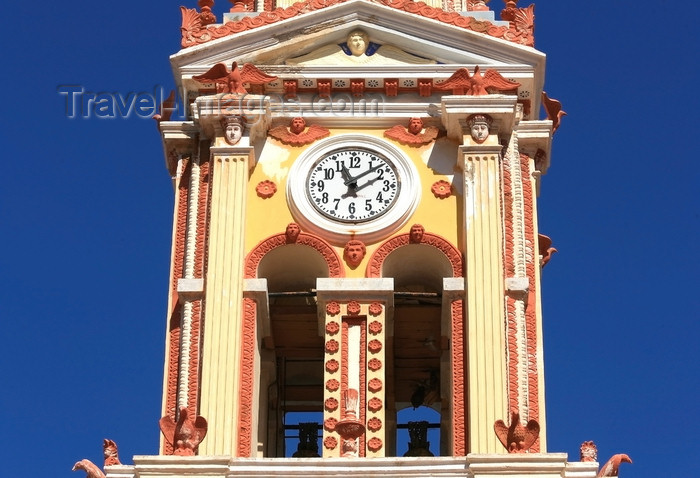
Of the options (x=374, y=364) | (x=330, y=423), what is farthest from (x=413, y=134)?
(x=330, y=423)

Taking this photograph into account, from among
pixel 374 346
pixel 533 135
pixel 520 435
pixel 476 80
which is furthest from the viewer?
pixel 533 135

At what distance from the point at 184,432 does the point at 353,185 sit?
15.6 feet

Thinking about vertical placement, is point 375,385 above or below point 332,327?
below

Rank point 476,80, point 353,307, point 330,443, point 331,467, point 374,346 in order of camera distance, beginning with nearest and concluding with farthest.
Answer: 1. point 331,467
2. point 330,443
3. point 374,346
4. point 353,307
5. point 476,80

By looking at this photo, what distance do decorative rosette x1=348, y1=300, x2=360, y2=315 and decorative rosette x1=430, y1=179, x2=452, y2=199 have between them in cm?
197

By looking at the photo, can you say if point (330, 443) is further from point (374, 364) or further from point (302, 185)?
point (302, 185)

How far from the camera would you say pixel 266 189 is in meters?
35.6

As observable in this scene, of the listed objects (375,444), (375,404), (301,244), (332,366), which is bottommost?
(375,444)

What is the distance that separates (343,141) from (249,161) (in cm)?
136

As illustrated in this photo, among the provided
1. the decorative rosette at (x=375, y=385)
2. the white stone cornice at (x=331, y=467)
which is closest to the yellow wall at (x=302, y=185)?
the decorative rosette at (x=375, y=385)

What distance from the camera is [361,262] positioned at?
A: 1378 inches

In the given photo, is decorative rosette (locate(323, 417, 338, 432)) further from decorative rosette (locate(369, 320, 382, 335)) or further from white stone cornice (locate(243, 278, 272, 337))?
white stone cornice (locate(243, 278, 272, 337))

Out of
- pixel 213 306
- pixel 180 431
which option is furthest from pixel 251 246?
pixel 180 431

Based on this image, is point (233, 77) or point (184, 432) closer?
point (184, 432)
